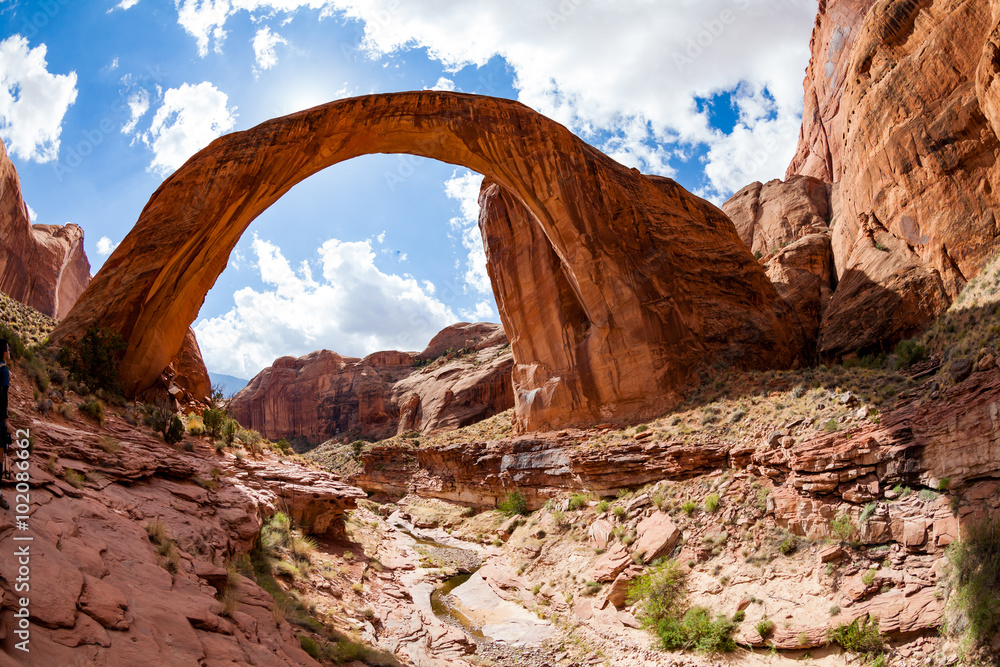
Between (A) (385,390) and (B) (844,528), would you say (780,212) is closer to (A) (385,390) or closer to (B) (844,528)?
(B) (844,528)

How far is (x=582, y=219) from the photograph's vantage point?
70.3 feet

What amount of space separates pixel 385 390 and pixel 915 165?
44295 millimetres

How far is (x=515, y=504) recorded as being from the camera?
2078 cm

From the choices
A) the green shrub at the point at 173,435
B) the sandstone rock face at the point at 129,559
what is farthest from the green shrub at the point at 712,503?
the green shrub at the point at 173,435

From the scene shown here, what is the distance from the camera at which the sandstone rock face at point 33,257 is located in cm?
2731

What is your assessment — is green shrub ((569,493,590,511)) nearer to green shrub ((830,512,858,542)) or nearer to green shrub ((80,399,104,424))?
green shrub ((830,512,858,542))

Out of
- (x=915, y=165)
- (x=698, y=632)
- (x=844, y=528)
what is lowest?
(x=698, y=632)

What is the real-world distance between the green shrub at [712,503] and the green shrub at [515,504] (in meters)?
9.08

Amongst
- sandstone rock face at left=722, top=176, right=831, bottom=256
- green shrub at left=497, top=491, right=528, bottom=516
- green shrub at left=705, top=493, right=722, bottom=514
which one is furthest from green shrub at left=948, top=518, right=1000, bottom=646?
sandstone rock face at left=722, top=176, right=831, bottom=256

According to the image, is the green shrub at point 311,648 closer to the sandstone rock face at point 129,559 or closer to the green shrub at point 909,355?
the sandstone rock face at point 129,559

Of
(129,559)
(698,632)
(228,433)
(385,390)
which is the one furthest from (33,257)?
(698,632)

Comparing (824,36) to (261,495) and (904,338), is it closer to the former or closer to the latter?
(904,338)

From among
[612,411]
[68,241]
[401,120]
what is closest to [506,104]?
[401,120]

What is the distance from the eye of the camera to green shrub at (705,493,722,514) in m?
12.5
